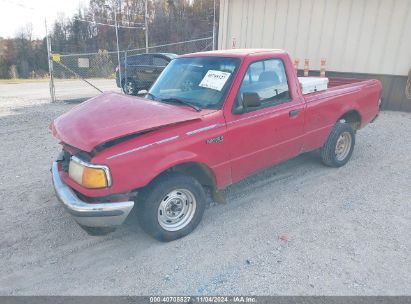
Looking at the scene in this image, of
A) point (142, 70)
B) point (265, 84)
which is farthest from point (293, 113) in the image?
point (142, 70)

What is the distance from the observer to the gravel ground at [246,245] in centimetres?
273

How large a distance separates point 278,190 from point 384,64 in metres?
6.85

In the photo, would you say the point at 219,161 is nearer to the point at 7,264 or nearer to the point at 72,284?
the point at 72,284

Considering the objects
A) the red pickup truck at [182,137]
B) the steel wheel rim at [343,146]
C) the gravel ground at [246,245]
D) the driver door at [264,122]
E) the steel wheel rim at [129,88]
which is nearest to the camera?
the gravel ground at [246,245]

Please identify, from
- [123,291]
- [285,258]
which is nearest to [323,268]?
[285,258]

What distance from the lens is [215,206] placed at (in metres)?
4.04

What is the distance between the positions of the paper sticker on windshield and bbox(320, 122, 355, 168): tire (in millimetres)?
2201

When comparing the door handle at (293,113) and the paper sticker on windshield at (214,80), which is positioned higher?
the paper sticker on windshield at (214,80)

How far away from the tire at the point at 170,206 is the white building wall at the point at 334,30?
26.6 feet

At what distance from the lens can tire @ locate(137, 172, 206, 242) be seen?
304cm

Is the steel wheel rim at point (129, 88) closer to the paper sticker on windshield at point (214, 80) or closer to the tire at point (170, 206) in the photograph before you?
the paper sticker on windshield at point (214, 80)

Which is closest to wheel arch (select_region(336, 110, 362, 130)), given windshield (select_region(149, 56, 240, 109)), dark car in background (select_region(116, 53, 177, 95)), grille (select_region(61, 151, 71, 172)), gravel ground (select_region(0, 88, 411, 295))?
gravel ground (select_region(0, 88, 411, 295))

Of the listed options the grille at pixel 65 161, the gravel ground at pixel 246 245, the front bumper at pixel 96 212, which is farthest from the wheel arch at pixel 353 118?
the grille at pixel 65 161

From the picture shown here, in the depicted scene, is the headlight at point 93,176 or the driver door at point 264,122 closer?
the headlight at point 93,176
